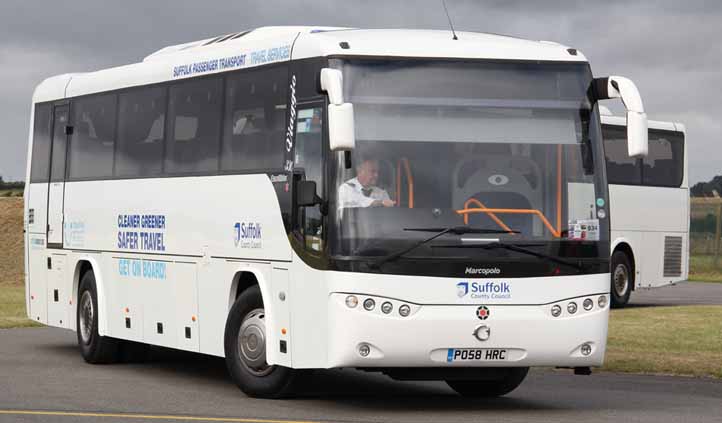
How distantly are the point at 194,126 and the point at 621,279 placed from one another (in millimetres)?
17434

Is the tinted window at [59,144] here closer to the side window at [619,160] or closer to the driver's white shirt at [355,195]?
the driver's white shirt at [355,195]

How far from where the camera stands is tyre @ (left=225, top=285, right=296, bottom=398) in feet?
45.7

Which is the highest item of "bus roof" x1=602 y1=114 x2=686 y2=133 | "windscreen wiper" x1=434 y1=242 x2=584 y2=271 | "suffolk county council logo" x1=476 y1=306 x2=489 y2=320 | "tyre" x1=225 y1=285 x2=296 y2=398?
"bus roof" x1=602 y1=114 x2=686 y2=133

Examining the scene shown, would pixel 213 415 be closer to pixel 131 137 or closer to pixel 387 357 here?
pixel 387 357

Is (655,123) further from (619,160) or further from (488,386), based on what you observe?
(488,386)

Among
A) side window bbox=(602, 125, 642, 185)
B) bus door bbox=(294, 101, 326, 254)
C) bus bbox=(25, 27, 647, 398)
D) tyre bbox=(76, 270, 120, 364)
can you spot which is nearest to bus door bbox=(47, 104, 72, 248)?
tyre bbox=(76, 270, 120, 364)

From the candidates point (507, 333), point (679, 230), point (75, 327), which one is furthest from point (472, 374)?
point (679, 230)

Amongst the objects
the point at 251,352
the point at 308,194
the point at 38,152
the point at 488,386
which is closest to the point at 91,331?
the point at 38,152

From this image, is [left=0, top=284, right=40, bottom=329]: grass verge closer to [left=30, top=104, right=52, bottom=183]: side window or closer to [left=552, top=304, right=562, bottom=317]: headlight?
[left=30, top=104, right=52, bottom=183]: side window

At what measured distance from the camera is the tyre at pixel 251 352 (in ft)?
45.7

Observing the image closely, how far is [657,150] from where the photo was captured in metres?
33.3

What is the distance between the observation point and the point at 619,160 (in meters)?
31.9

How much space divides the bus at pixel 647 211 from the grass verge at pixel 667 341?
8.69 ft

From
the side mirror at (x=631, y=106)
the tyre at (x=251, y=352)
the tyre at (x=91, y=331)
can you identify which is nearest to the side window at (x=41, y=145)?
the tyre at (x=91, y=331)
